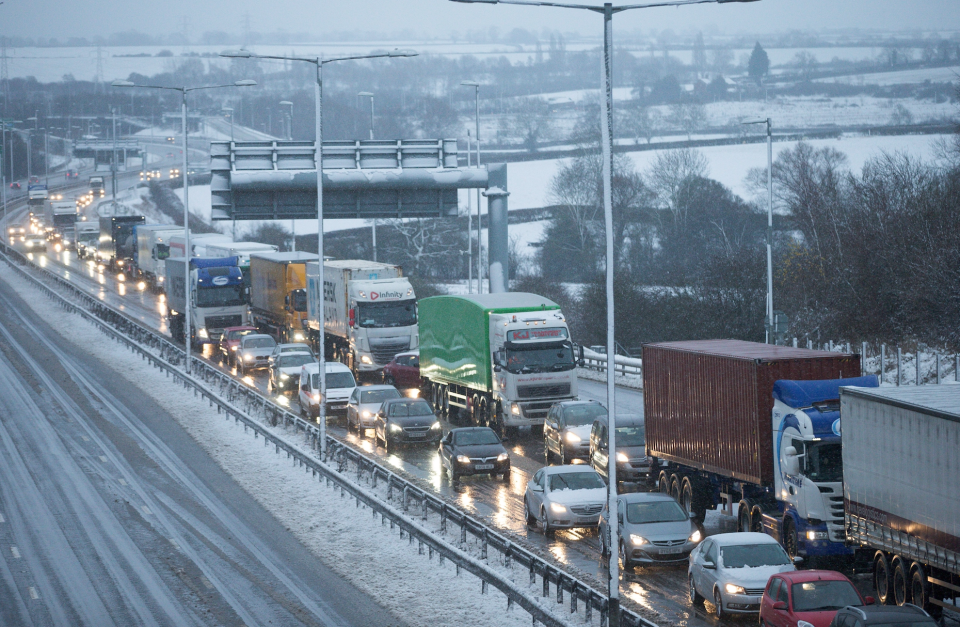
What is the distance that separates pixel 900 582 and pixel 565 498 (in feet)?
23.3

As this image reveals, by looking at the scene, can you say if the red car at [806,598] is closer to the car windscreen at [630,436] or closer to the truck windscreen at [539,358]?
the car windscreen at [630,436]

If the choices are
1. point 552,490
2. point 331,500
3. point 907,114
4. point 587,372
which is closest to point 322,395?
point 331,500

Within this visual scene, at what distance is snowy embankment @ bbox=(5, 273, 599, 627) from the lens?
1844 centimetres

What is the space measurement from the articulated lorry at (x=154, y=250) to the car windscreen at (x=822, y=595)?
2442 inches

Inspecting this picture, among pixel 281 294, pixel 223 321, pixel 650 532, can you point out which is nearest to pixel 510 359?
pixel 650 532

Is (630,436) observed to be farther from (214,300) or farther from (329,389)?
(214,300)

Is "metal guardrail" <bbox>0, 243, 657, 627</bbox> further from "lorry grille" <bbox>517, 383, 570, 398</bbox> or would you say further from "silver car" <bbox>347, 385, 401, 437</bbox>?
"lorry grille" <bbox>517, 383, 570, 398</bbox>

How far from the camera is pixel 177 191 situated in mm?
144250

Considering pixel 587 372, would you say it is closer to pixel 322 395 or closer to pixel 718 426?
pixel 322 395

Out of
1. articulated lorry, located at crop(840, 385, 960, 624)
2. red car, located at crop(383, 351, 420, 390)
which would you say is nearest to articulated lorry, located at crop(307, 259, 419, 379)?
red car, located at crop(383, 351, 420, 390)

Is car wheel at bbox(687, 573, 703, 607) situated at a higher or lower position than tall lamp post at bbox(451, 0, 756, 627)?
lower

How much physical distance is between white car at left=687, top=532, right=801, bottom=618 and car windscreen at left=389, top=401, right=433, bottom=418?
15561 mm

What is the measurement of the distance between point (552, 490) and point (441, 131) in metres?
142

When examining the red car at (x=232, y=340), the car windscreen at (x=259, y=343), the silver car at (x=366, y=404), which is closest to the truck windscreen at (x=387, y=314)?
the car windscreen at (x=259, y=343)
